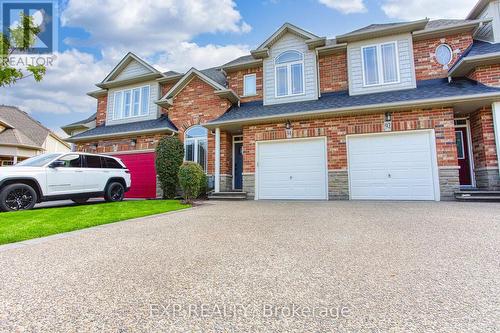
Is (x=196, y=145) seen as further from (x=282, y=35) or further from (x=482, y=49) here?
(x=482, y=49)

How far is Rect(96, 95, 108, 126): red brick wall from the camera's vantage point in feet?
49.1

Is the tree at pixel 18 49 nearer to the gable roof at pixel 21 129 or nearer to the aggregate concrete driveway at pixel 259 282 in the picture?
the aggregate concrete driveway at pixel 259 282

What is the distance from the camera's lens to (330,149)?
8.95 metres

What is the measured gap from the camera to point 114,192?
9.08m

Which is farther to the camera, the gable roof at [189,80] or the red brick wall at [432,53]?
the gable roof at [189,80]

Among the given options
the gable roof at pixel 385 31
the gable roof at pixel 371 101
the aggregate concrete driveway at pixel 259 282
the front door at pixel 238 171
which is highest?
the gable roof at pixel 385 31

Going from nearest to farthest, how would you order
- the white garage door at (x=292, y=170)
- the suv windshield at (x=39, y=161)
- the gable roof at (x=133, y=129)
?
the suv windshield at (x=39, y=161) → the white garage door at (x=292, y=170) → the gable roof at (x=133, y=129)

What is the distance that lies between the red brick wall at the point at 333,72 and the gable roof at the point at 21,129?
22785 mm

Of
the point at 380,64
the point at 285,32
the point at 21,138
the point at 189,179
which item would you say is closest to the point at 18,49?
the point at 189,179

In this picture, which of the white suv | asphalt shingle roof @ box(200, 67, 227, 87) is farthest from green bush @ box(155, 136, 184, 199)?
asphalt shingle roof @ box(200, 67, 227, 87)

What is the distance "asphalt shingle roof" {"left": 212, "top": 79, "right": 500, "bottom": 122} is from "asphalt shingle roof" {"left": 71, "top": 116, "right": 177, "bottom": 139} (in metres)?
3.19

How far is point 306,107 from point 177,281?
8.56m

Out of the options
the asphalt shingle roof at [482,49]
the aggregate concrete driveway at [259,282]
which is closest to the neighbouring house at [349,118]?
the asphalt shingle roof at [482,49]

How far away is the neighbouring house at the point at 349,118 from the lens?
797 centimetres
